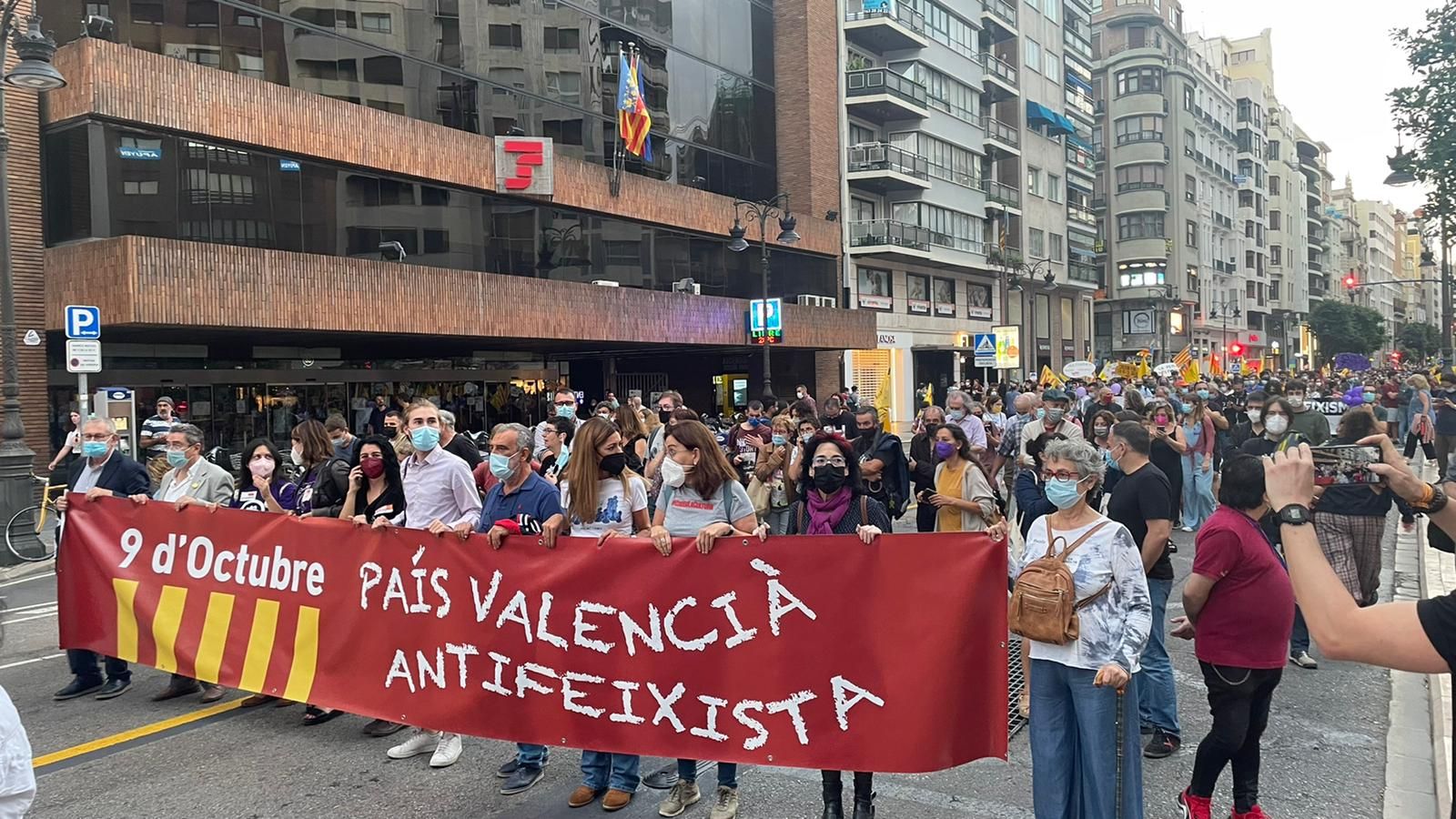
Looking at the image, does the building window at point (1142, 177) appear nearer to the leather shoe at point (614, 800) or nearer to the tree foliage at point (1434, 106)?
the tree foliage at point (1434, 106)

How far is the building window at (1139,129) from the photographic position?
68.5 meters

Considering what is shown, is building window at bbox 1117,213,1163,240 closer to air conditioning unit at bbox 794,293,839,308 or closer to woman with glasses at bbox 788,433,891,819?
air conditioning unit at bbox 794,293,839,308

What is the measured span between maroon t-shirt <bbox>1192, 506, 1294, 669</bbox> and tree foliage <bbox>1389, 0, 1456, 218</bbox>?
19020mm

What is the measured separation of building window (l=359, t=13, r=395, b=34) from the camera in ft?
69.5

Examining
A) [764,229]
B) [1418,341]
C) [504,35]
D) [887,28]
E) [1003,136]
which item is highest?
[887,28]

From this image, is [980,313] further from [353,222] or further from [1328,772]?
[1328,772]

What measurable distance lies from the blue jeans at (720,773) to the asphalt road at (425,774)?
0.17 meters

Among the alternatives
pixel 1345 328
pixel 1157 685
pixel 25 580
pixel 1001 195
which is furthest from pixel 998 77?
pixel 1345 328

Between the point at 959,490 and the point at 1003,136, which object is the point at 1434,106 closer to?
the point at 959,490

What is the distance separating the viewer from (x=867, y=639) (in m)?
4.20

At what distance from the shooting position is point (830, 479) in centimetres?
506

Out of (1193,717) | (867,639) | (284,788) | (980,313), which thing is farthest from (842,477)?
(980,313)

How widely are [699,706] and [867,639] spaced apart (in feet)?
2.81

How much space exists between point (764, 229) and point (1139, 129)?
50.3 m
